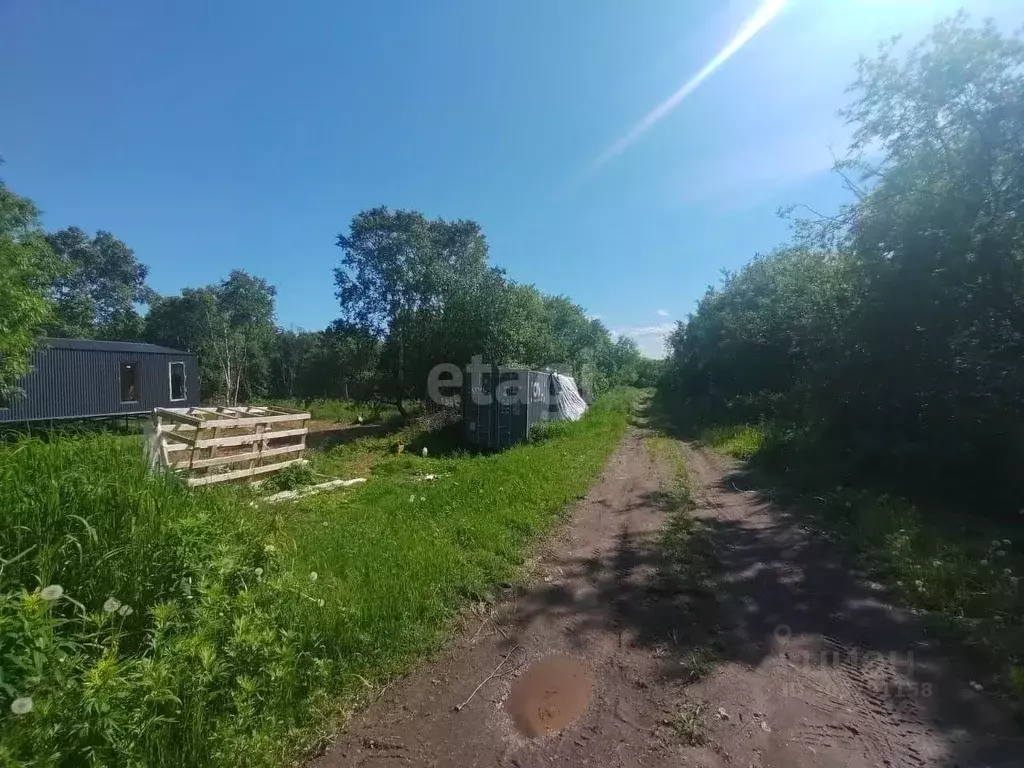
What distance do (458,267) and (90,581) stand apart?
20460mm

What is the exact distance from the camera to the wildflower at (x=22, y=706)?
6.00 ft

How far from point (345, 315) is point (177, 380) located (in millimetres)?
7352

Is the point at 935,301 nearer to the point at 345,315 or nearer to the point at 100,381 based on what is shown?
the point at 345,315

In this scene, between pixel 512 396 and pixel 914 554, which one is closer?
pixel 914 554

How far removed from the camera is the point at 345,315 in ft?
69.1

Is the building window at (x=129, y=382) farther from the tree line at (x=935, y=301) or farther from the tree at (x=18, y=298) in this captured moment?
the tree line at (x=935, y=301)

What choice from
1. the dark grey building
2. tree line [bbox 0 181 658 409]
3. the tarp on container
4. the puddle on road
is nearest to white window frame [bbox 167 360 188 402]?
the dark grey building

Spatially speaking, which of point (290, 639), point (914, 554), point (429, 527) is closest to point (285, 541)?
point (429, 527)

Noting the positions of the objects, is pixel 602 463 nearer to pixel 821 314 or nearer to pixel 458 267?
pixel 821 314

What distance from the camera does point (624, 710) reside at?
2.70 meters

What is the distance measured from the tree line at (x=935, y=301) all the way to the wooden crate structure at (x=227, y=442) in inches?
369

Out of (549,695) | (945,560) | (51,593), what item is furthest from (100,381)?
(945,560)

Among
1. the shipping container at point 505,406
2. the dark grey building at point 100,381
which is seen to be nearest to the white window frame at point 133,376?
the dark grey building at point 100,381

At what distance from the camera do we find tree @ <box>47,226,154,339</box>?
3462 centimetres
